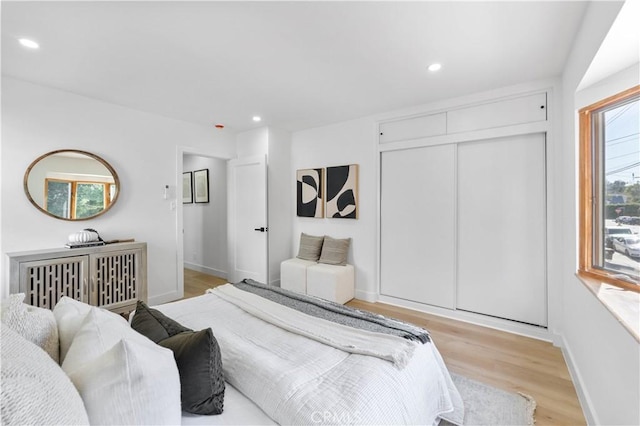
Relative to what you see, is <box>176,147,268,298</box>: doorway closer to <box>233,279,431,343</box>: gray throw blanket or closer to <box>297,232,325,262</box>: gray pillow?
<box>297,232,325,262</box>: gray pillow

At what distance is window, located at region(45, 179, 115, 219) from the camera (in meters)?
2.87

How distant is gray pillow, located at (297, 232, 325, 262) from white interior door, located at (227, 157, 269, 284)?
53 centimetres

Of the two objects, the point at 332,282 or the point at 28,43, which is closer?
the point at 28,43

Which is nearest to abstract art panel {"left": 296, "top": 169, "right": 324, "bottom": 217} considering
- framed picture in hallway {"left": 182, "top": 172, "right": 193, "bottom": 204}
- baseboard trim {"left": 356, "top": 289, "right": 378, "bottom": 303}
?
baseboard trim {"left": 356, "top": 289, "right": 378, "bottom": 303}

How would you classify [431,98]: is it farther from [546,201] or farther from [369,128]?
[546,201]

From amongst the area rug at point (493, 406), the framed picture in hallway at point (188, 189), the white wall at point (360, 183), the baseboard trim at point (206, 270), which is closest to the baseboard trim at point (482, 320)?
the white wall at point (360, 183)

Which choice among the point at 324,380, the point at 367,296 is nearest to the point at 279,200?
the point at 367,296

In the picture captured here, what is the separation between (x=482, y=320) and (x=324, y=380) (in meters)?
2.59

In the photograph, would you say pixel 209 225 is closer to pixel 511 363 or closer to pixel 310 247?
pixel 310 247

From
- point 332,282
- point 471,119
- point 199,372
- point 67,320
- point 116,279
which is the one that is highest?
point 471,119

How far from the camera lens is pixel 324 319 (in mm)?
1773

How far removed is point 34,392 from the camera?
0.60m

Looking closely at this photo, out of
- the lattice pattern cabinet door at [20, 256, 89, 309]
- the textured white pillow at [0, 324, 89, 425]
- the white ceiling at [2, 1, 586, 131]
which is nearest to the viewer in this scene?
the textured white pillow at [0, 324, 89, 425]

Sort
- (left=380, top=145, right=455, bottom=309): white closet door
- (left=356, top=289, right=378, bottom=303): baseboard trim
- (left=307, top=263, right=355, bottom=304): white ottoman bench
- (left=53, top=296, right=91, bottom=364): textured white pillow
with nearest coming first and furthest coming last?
(left=53, top=296, right=91, bottom=364): textured white pillow, (left=380, top=145, right=455, bottom=309): white closet door, (left=307, top=263, right=355, bottom=304): white ottoman bench, (left=356, top=289, right=378, bottom=303): baseboard trim
